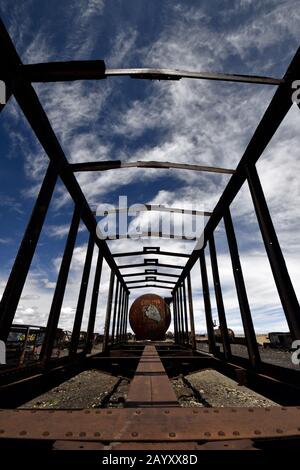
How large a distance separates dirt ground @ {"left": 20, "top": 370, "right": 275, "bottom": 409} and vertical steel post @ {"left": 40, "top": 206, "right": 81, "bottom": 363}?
95cm

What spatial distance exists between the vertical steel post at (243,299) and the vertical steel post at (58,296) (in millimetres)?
2854

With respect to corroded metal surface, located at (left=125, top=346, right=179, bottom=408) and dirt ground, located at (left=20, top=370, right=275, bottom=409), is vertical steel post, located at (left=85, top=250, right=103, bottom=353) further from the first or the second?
corroded metal surface, located at (left=125, top=346, right=179, bottom=408)

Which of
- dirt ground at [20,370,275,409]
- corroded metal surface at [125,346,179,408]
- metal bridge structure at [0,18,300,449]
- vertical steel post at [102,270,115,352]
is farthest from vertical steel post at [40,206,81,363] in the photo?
vertical steel post at [102,270,115,352]

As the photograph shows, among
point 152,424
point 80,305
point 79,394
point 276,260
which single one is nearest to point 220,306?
point 276,260

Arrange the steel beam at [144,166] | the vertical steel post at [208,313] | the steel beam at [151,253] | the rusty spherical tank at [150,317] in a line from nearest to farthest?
the steel beam at [144,166]
the vertical steel post at [208,313]
the steel beam at [151,253]
the rusty spherical tank at [150,317]

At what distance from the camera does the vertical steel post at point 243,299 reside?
3.79m

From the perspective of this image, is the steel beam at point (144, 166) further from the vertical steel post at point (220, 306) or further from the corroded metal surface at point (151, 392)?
the corroded metal surface at point (151, 392)

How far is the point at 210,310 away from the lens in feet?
22.2

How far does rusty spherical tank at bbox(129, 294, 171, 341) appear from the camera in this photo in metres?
14.8

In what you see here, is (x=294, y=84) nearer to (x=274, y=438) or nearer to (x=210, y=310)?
(x=274, y=438)

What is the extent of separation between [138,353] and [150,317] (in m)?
7.21

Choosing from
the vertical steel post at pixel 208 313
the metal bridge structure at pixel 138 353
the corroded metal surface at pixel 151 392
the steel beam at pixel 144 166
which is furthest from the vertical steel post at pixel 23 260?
the vertical steel post at pixel 208 313

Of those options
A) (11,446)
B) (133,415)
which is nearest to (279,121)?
(133,415)

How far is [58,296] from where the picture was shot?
4.21m
